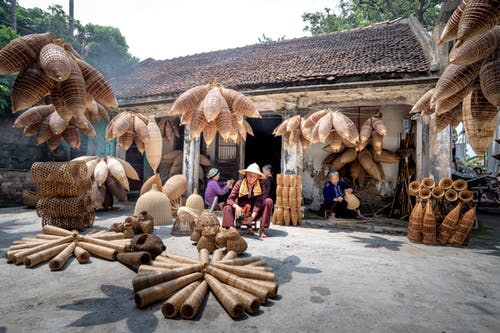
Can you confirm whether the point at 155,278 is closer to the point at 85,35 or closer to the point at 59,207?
the point at 59,207

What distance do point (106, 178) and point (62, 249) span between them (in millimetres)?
3888

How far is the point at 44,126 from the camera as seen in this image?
16.0 feet

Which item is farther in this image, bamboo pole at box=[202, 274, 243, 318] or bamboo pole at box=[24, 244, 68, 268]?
bamboo pole at box=[24, 244, 68, 268]

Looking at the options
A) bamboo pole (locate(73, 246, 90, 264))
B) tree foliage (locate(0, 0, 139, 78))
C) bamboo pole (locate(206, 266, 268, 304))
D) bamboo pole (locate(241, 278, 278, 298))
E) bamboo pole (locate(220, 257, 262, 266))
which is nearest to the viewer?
bamboo pole (locate(206, 266, 268, 304))

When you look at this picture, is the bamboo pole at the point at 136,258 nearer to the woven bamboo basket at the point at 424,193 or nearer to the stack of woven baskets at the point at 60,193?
the stack of woven baskets at the point at 60,193

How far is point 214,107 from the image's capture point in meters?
2.40

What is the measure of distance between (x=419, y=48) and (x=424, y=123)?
2586mm

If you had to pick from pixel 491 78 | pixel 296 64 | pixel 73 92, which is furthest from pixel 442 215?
pixel 73 92

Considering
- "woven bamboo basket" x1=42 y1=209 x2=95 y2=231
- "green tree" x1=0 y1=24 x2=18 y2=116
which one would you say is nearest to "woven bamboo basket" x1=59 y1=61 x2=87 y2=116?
"woven bamboo basket" x1=42 y1=209 x2=95 y2=231

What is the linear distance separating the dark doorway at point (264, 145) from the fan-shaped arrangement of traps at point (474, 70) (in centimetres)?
816

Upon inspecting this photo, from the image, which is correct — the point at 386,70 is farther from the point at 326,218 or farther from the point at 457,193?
the point at 326,218

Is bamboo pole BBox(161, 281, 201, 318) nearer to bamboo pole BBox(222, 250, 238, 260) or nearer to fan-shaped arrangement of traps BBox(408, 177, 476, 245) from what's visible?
bamboo pole BBox(222, 250, 238, 260)

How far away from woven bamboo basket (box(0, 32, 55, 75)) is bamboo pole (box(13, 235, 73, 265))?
2419 millimetres

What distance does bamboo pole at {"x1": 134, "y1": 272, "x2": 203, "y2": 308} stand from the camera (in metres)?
2.22
